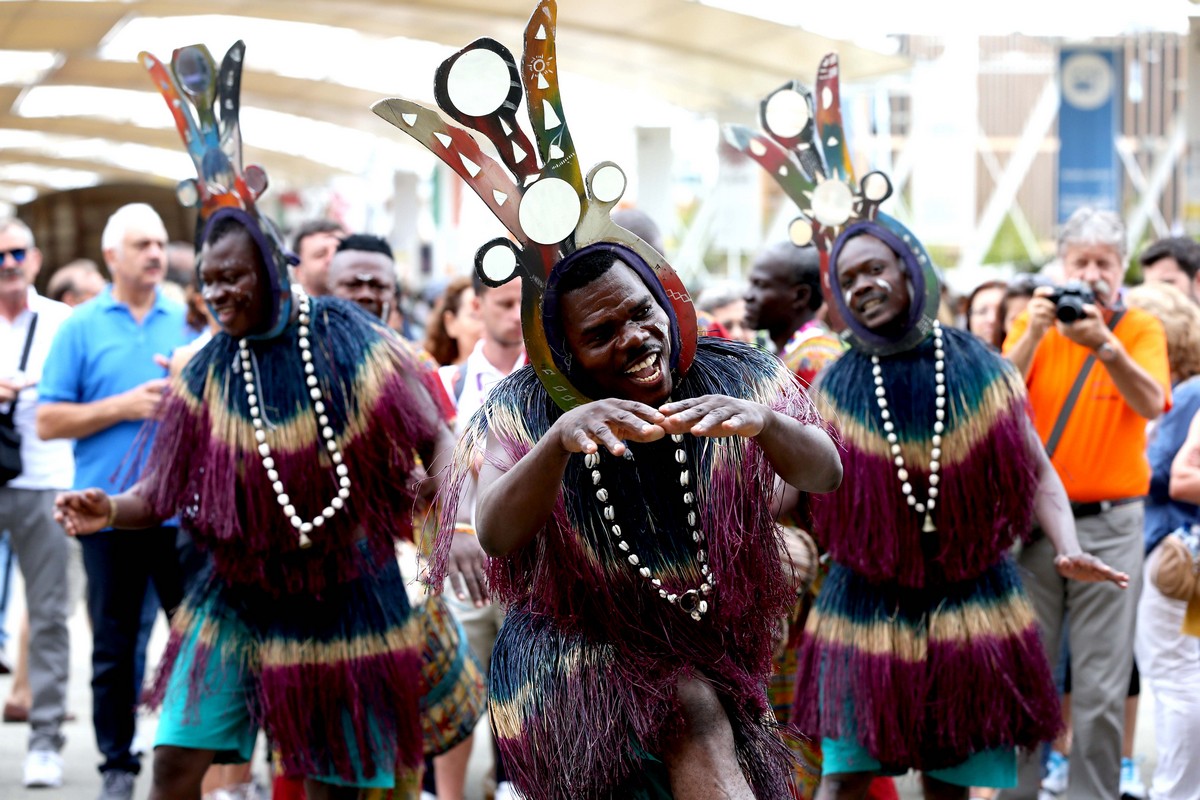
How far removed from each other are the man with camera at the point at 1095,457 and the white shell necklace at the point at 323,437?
2364 mm

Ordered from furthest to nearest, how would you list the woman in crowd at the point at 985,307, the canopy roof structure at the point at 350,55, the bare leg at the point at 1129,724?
1. the canopy roof structure at the point at 350,55
2. the woman in crowd at the point at 985,307
3. the bare leg at the point at 1129,724

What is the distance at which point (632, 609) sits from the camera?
126 inches

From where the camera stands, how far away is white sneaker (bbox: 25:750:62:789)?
6.52 m

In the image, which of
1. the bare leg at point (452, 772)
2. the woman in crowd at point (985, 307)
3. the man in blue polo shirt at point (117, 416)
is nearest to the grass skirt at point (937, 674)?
the bare leg at point (452, 772)

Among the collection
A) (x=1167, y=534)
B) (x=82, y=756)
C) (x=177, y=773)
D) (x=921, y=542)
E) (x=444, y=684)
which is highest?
(x=921, y=542)

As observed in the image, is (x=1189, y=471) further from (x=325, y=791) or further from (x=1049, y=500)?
(x=325, y=791)

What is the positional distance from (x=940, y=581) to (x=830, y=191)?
1.17 meters

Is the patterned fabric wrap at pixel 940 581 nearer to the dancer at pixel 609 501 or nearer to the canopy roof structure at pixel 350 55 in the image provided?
the dancer at pixel 609 501

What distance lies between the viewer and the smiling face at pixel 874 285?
4582mm

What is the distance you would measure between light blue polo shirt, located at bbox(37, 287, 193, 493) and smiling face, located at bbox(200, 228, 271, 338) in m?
1.89

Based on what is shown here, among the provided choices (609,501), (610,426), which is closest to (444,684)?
(609,501)

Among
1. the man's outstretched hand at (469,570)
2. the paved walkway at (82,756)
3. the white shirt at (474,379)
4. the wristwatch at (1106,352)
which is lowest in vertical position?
the paved walkway at (82,756)

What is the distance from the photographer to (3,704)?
26.6ft

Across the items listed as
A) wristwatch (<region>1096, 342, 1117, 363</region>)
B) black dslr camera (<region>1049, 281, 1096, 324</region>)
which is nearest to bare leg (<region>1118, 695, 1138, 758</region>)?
wristwatch (<region>1096, 342, 1117, 363</region>)
